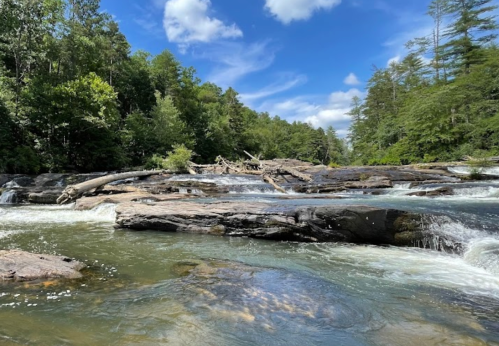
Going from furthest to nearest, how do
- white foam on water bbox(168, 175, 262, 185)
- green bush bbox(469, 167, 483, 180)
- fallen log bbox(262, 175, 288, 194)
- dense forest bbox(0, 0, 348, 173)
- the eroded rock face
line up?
1. dense forest bbox(0, 0, 348, 173)
2. white foam on water bbox(168, 175, 262, 185)
3. fallen log bbox(262, 175, 288, 194)
4. green bush bbox(469, 167, 483, 180)
5. the eroded rock face

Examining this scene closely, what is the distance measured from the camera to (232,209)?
7.89 m

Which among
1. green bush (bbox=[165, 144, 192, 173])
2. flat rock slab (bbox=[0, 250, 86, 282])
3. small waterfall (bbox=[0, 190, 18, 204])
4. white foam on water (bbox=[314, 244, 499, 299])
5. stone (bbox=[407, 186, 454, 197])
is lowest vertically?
white foam on water (bbox=[314, 244, 499, 299])

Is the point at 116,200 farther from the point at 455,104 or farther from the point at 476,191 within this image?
the point at 455,104

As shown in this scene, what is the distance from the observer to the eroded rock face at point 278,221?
6684mm

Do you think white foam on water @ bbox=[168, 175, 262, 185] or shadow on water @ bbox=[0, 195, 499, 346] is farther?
white foam on water @ bbox=[168, 175, 262, 185]

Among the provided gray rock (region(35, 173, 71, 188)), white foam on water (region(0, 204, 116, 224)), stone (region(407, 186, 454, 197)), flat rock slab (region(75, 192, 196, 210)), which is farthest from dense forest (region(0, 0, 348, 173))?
stone (region(407, 186, 454, 197))

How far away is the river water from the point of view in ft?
9.38

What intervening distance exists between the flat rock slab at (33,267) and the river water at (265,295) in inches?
9.4

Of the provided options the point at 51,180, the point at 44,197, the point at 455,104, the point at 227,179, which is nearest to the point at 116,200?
the point at 44,197

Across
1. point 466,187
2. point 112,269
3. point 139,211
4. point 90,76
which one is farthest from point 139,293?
point 90,76

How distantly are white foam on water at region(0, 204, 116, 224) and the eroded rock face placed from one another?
2.04m

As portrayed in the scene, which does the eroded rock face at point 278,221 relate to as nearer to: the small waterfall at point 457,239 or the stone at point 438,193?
the small waterfall at point 457,239

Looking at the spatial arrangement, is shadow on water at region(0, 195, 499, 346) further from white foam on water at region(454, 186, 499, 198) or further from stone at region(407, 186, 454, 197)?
white foam on water at region(454, 186, 499, 198)

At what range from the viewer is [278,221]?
23.9ft
